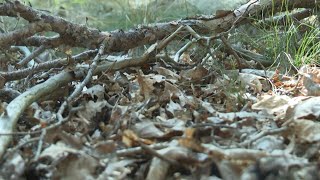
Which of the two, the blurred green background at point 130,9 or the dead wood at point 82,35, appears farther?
the blurred green background at point 130,9

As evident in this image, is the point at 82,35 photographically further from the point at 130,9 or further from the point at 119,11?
the point at 119,11

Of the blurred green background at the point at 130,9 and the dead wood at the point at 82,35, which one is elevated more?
the dead wood at the point at 82,35

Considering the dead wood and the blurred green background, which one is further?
the blurred green background

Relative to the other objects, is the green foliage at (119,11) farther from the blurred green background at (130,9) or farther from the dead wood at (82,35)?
the dead wood at (82,35)

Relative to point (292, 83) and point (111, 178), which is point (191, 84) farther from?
point (111, 178)

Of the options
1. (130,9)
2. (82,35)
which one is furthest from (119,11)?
(82,35)

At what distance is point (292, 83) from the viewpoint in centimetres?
233

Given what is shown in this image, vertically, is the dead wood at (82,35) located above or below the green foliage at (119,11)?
above

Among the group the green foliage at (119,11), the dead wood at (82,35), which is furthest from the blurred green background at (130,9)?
the dead wood at (82,35)

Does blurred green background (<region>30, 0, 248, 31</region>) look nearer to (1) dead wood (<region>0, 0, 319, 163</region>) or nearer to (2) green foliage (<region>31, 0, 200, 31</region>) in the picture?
(2) green foliage (<region>31, 0, 200, 31</region>)

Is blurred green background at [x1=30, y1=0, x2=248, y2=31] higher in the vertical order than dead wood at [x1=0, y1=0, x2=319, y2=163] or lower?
lower

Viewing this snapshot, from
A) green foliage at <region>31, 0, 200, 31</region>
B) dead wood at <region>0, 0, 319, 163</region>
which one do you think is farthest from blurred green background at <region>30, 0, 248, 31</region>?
dead wood at <region>0, 0, 319, 163</region>

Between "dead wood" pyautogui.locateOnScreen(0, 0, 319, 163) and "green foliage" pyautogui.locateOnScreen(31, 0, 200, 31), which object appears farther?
"green foliage" pyautogui.locateOnScreen(31, 0, 200, 31)

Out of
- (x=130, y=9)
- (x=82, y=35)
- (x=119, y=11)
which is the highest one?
(x=82, y=35)
